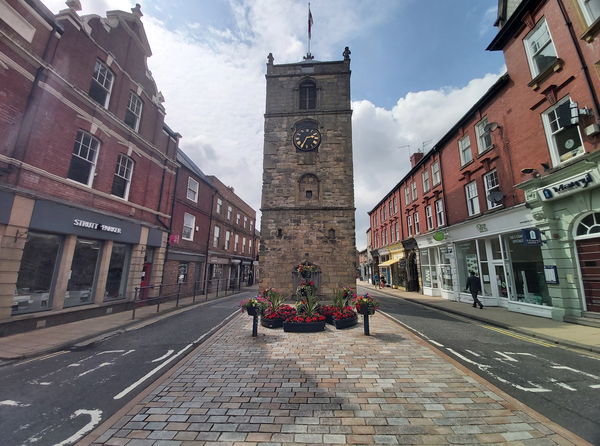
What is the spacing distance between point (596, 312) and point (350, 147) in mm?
12834

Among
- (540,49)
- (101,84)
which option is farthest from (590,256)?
(101,84)

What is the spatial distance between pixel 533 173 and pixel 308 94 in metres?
13.5

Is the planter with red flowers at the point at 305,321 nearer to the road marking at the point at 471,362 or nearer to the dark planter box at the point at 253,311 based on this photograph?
the dark planter box at the point at 253,311

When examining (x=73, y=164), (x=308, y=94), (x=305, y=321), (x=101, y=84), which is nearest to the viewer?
(x=305, y=321)

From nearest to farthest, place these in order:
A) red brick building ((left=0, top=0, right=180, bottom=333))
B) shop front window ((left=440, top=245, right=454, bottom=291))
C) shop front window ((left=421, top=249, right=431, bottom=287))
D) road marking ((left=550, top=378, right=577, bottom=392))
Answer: road marking ((left=550, top=378, right=577, bottom=392)) < red brick building ((left=0, top=0, right=180, bottom=333)) < shop front window ((left=440, top=245, right=454, bottom=291)) < shop front window ((left=421, top=249, right=431, bottom=287))

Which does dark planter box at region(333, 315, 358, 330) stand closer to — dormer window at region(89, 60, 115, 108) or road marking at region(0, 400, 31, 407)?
road marking at region(0, 400, 31, 407)

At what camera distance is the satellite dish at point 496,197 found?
1197cm

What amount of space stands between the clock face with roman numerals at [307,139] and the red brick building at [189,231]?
8152mm

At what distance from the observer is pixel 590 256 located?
8648mm

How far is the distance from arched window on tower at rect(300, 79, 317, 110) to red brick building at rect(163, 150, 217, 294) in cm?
947

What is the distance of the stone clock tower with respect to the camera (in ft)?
47.8

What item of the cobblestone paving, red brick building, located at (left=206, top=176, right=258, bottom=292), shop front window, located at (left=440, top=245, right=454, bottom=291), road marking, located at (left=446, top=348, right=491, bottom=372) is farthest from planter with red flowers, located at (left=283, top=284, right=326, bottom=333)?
shop front window, located at (left=440, top=245, right=454, bottom=291)

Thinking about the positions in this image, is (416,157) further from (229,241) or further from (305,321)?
(305,321)

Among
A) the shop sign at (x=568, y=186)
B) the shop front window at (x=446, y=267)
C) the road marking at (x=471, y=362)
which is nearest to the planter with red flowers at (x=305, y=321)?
the road marking at (x=471, y=362)
